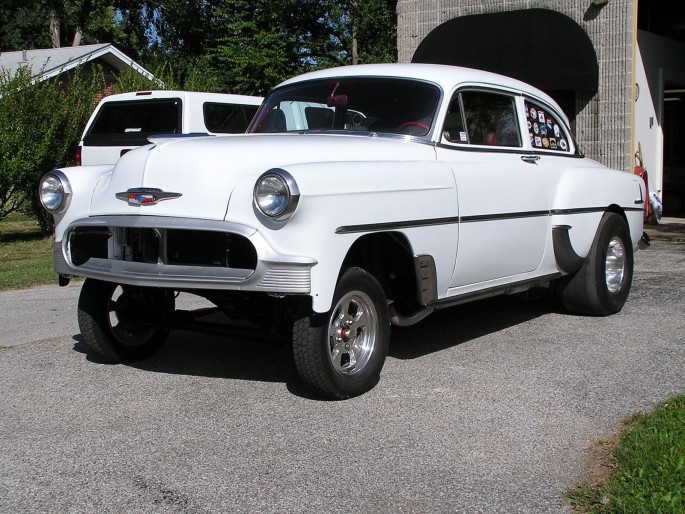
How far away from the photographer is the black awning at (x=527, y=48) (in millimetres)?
15047

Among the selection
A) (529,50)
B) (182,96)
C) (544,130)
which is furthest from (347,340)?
(529,50)

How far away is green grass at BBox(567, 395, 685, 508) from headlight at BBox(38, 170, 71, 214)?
3.45 m

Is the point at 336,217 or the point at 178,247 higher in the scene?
the point at 336,217

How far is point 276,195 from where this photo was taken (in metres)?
4.36

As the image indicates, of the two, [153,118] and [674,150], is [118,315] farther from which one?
[674,150]

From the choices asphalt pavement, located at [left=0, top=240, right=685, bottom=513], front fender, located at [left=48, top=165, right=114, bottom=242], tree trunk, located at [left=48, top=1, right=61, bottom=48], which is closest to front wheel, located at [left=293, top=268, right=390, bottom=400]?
asphalt pavement, located at [left=0, top=240, right=685, bottom=513]

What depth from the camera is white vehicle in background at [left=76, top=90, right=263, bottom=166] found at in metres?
11.6

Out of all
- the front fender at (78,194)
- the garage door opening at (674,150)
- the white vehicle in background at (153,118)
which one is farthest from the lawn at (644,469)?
the garage door opening at (674,150)

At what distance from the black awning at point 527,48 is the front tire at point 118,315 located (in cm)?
1100

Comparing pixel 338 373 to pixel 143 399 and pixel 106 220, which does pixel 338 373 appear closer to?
pixel 143 399

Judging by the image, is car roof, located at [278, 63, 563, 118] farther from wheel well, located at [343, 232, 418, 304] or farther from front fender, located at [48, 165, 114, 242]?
front fender, located at [48, 165, 114, 242]

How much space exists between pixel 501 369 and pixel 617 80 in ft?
36.4

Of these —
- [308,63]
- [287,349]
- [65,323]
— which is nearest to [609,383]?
[287,349]

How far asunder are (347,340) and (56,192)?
6.79 feet
